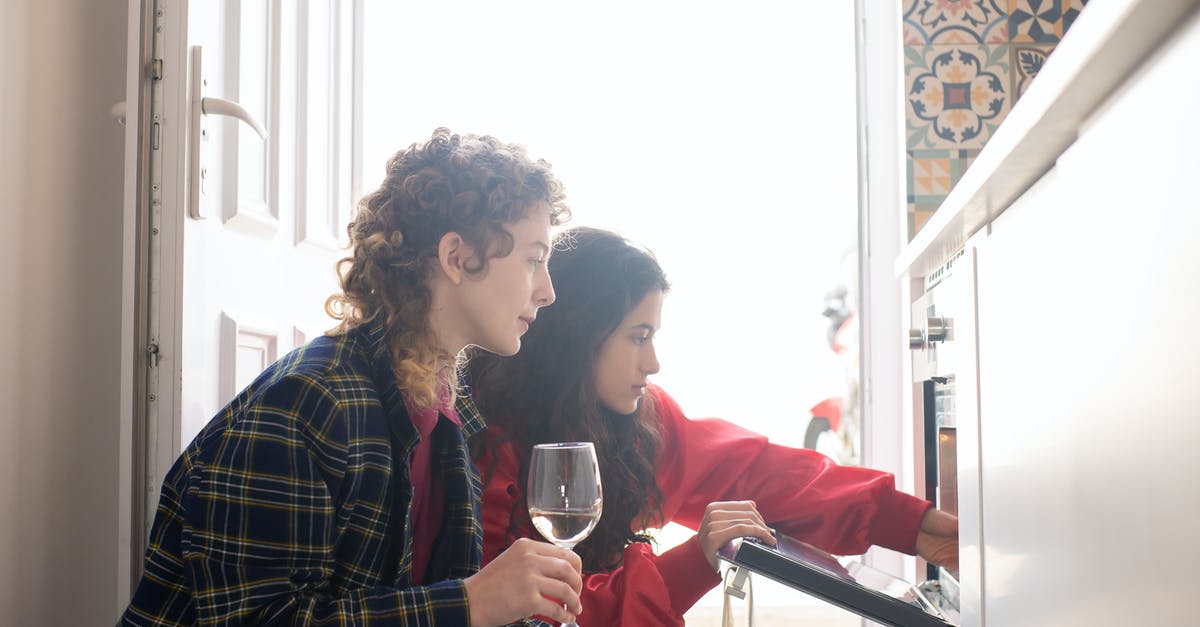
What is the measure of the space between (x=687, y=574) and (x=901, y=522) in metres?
0.29

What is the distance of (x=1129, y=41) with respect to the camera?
41 centimetres

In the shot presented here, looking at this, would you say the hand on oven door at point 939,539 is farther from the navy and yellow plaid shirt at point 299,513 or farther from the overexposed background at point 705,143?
the overexposed background at point 705,143

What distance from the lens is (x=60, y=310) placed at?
1.30 meters

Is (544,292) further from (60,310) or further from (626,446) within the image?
(60,310)

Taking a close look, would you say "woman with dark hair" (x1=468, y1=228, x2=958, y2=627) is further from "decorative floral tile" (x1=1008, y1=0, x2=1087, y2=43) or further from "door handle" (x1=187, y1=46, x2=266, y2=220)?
"decorative floral tile" (x1=1008, y1=0, x2=1087, y2=43)

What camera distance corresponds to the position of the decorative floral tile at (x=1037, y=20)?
75.2 inches

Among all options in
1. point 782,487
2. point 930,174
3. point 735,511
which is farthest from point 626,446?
point 930,174

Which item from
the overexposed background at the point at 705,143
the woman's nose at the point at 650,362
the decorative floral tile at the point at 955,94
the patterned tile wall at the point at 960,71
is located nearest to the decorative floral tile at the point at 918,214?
the patterned tile wall at the point at 960,71

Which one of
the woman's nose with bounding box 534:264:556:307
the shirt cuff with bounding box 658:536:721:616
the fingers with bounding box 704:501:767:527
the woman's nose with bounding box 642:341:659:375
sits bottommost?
the shirt cuff with bounding box 658:536:721:616

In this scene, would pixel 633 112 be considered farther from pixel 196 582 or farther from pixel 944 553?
pixel 196 582

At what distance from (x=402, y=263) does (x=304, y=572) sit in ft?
1.25

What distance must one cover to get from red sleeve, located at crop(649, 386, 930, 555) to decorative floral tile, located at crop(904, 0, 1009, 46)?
2.88 feet

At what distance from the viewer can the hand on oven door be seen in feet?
3.83

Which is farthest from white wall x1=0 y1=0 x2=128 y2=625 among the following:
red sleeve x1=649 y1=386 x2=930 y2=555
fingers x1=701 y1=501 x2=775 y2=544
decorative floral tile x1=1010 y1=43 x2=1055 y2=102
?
decorative floral tile x1=1010 y1=43 x2=1055 y2=102
